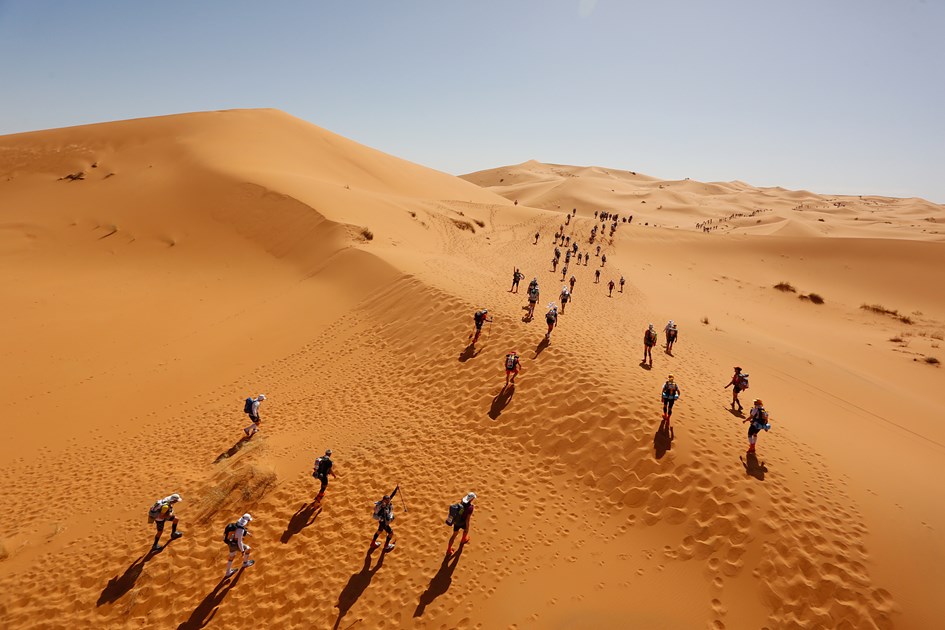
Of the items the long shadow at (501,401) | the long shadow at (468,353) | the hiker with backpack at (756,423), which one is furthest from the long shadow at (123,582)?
the hiker with backpack at (756,423)

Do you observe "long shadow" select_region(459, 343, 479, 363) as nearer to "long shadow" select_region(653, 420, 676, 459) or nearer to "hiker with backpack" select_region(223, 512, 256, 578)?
"long shadow" select_region(653, 420, 676, 459)

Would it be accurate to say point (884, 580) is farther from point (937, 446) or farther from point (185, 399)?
point (185, 399)

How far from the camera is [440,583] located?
27.4 ft

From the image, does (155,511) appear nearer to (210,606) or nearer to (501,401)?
(210,606)

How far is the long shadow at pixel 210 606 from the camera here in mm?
7945

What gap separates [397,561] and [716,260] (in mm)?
45063

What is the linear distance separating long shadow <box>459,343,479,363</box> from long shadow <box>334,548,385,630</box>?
289 inches

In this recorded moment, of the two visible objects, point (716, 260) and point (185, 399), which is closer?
point (185, 399)

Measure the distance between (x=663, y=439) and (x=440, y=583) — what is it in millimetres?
6229

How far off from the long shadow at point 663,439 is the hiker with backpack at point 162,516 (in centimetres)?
1087

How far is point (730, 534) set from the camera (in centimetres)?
846

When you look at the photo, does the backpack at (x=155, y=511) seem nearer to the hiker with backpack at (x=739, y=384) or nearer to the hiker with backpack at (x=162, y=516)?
the hiker with backpack at (x=162, y=516)

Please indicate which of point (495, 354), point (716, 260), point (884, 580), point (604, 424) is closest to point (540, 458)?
point (604, 424)

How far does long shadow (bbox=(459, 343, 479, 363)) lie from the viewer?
603 inches
